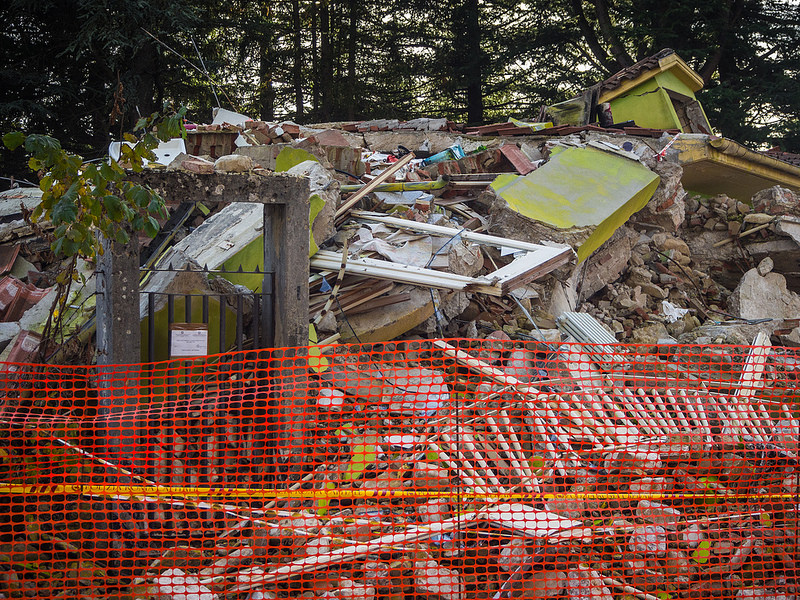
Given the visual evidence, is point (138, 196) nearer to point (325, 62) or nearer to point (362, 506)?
point (362, 506)

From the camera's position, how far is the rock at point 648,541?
3932 mm

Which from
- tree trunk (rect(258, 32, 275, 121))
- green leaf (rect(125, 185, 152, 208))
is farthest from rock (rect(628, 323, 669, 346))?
tree trunk (rect(258, 32, 275, 121))

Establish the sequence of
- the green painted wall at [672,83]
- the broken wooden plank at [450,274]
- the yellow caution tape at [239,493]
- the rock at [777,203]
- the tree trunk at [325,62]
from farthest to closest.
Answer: the tree trunk at [325,62] → the green painted wall at [672,83] → the rock at [777,203] → the broken wooden plank at [450,274] → the yellow caution tape at [239,493]

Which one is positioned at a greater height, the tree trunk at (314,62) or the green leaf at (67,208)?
the tree trunk at (314,62)

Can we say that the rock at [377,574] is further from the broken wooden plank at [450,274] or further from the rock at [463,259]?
the rock at [463,259]

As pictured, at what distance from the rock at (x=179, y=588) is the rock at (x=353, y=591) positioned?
2.19 feet

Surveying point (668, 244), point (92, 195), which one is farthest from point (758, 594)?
point (668, 244)

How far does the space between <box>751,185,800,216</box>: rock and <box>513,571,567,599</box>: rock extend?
8.93 m

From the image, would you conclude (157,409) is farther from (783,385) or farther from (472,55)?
(472,55)

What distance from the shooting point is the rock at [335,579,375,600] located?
139 inches

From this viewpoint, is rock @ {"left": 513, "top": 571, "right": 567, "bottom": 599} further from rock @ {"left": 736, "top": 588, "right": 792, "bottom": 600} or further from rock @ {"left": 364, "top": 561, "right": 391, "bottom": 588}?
rock @ {"left": 736, "top": 588, "right": 792, "bottom": 600}

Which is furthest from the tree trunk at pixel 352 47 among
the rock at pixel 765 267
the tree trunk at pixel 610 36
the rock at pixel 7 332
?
the rock at pixel 7 332

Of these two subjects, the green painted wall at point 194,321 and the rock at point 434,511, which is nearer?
the rock at point 434,511

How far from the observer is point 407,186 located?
26.1 ft
